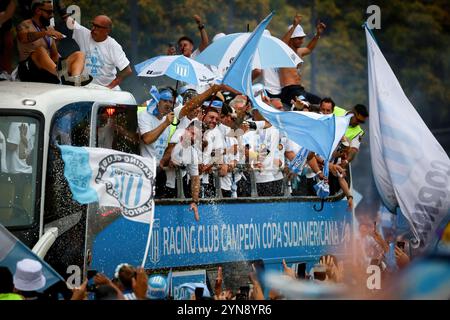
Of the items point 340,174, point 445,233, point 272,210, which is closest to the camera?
point 445,233

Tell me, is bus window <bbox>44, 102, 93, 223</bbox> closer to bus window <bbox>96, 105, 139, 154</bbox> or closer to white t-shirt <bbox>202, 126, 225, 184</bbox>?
bus window <bbox>96, 105, 139, 154</bbox>

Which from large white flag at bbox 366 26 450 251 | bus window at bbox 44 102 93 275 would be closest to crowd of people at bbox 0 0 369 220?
bus window at bbox 44 102 93 275

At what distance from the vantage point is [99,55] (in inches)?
545

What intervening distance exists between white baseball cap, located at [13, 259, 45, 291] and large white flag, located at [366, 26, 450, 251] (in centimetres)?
457

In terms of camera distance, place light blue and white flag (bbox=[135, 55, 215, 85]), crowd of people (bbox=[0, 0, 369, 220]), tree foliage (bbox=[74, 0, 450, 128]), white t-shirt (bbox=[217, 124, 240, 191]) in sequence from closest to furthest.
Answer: crowd of people (bbox=[0, 0, 369, 220]), white t-shirt (bbox=[217, 124, 240, 191]), light blue and white flag (bbox=[135, 55, 215, 85]), tree foliage (bbox=[74, 0, 450, 128])

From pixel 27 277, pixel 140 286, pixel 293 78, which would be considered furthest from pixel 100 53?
pixel 27 277

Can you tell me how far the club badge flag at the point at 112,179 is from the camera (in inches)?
437

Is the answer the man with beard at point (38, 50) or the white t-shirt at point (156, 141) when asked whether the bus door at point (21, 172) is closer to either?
the man with beard at point (38, 50)

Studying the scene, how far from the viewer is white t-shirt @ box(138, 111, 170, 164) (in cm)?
1276

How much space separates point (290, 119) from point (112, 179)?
2.66 m
